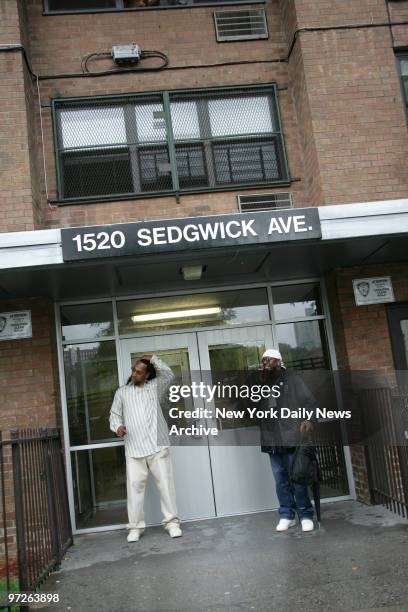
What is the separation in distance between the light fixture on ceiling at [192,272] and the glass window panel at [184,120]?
2126mm

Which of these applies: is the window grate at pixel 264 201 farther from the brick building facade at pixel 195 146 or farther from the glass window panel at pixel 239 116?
the glass window panel at pixel 239 116

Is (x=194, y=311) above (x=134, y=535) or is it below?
above

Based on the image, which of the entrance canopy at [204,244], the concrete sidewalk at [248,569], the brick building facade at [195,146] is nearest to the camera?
the concrete sidewalk at [248,569]

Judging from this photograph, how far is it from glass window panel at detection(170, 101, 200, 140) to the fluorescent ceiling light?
2321mm

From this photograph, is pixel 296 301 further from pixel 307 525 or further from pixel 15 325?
pixel 15 325

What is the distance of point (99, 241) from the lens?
6.03 m

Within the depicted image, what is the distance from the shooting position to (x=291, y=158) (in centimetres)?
813

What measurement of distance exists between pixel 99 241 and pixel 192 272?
4.41 ft

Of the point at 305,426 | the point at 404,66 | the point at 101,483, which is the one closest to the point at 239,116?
the point at 404,66

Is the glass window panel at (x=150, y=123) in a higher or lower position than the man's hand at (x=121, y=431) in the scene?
higher

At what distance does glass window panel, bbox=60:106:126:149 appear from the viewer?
26.4 ft

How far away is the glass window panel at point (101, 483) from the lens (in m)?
7.46

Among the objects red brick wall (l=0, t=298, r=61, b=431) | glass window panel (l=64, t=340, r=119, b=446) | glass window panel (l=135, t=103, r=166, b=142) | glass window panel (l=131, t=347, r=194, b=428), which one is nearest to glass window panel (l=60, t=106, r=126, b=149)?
glass window panel (l=135, t=103, r=166, b=142)

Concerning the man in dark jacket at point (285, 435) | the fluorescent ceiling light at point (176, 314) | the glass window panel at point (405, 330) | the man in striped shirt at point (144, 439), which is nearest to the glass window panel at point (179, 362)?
the fluorescent ceiling light at point (176, 314)
